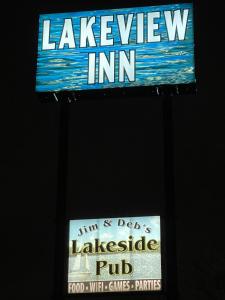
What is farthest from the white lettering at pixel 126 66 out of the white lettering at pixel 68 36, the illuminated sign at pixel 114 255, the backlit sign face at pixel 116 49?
the illuminated sign at pixel 114 255

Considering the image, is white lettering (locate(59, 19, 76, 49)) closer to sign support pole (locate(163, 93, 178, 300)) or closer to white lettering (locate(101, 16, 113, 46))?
white lettering (locate(101, 16, 113, 46))

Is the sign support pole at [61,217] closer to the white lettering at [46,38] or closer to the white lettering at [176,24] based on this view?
the white lettering at [46,38]

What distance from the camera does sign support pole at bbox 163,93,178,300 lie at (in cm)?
1612

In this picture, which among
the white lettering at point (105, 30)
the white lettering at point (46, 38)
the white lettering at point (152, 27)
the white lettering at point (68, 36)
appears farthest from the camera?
the white lettering at point (46, 38)

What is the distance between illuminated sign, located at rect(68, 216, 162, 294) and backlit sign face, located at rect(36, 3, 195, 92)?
5619 mm

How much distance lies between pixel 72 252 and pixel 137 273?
2316 millimetres

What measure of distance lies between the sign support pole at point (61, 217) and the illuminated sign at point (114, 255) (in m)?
6.16

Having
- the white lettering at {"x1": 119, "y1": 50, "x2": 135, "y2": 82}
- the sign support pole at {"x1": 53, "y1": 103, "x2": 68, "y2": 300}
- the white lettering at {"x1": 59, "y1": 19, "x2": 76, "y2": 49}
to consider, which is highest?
the white lettering at {"x1": 59, "y1": 19, "x2": 76, "y2": 49}

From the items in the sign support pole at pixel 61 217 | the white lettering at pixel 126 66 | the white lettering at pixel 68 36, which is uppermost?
the white lettering at pixel 68 36

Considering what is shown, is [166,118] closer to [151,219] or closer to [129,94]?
[129,94]

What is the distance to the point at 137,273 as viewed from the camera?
2331 centimetres

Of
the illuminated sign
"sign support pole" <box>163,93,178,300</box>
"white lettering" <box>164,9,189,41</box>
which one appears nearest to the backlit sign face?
→ "white lettering" <box>164,9,189,41</box>

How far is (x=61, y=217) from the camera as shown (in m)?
17.3

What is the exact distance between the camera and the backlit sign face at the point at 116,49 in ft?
66.5
